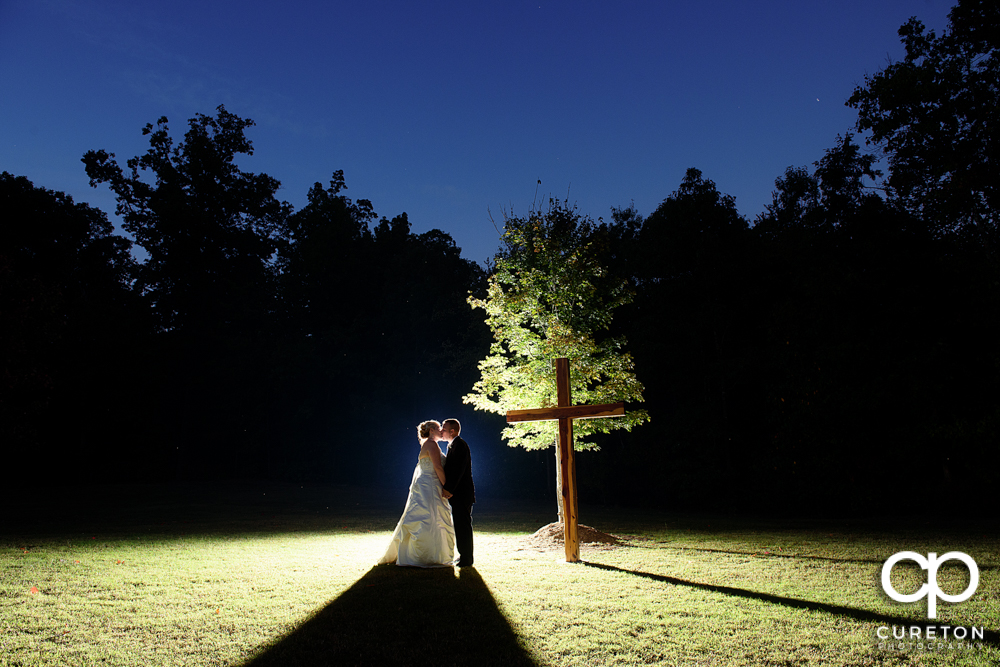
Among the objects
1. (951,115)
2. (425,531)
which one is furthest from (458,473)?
(951,115)

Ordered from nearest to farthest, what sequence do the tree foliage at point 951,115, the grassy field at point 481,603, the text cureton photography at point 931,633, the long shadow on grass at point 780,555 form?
the grassy field at point 481,603 < the text cureton photography at point 931,633 < the long shadow on grass at point 780,555 < the tree foliage at point 951,115

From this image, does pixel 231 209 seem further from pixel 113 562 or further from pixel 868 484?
pixel 868 484

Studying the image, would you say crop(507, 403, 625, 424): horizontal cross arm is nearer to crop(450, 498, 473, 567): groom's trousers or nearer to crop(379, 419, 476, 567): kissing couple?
crop(379, 419, 476, 567): kissing couple

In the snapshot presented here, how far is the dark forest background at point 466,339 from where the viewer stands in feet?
61.9

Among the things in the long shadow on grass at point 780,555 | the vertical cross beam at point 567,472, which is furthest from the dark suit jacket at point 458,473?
the long shadow on grass at point 780,555

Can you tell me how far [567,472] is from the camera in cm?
912

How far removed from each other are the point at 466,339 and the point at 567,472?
927 inches

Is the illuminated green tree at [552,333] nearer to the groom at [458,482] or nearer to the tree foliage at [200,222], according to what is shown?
the groom at [458,482]

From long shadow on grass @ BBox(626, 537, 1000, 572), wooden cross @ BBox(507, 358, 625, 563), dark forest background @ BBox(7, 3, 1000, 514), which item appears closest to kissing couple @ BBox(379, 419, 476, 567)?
wooden cross @ BBox(507, 358, 625, 563)

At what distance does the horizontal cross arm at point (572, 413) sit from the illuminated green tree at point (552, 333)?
1683 millimetres

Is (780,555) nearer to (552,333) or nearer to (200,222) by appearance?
(552,333)

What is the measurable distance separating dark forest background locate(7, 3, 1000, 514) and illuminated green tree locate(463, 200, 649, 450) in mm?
11683

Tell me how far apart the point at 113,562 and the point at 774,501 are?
21.8 meters

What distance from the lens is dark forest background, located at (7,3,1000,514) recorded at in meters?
18.9
